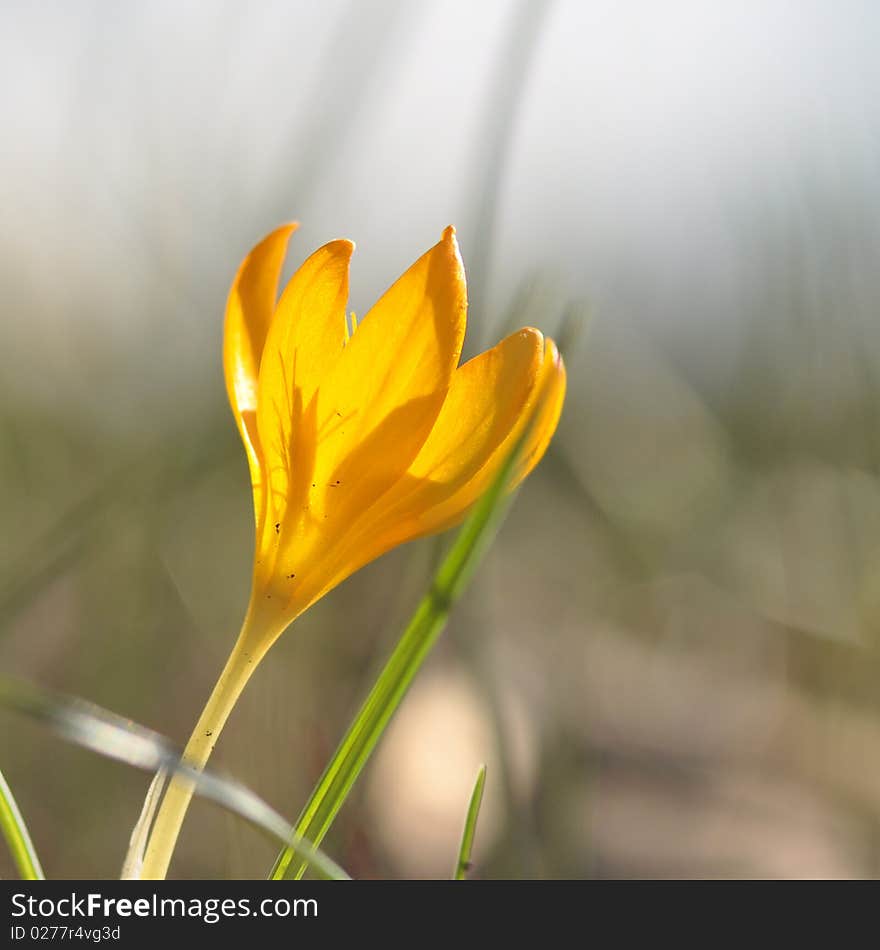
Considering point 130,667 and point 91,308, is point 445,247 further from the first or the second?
point 91,308

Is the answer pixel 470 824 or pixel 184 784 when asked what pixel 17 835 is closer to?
pixel 184 784

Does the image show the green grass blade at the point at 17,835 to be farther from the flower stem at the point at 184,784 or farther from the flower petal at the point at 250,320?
the flower petal at the point at 250,320

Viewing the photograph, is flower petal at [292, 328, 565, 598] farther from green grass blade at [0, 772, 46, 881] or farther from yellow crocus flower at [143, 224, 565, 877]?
green grass blade at [0, 772, 46, 881]

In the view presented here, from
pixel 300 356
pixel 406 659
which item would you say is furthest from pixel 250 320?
pixel 406 659

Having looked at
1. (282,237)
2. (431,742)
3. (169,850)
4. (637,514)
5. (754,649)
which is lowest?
(431,742)

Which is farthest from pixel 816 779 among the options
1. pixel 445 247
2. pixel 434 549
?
pixel 445 247

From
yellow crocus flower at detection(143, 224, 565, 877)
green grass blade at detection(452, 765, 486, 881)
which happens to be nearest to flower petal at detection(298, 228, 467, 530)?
yellow crocus flower at detection(143, 224, 565, 877)
